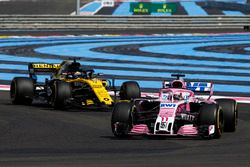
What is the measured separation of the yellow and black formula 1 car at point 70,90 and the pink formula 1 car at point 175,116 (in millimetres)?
2907

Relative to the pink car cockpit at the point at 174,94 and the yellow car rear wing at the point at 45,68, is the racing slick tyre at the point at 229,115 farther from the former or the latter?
the yellow car rear wing at the point at 45,68

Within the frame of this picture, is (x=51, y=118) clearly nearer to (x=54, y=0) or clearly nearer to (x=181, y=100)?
(x=181, y=100)

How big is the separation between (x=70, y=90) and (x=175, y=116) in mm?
4043

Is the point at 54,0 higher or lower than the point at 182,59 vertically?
higher

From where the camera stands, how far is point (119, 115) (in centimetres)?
1280

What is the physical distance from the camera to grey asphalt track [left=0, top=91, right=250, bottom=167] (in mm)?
9891

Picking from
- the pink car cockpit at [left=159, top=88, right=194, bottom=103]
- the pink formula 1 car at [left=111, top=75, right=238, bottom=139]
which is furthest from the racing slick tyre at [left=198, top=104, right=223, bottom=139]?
the pink car cockpit at [left=159, top=88, right=194, bottom=103]

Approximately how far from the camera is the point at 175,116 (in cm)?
1297

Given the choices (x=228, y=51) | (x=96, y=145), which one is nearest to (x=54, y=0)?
(x=228, y=51)

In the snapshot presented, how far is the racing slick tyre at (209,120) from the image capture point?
12.5 m

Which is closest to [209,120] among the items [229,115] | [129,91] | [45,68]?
[229,115]

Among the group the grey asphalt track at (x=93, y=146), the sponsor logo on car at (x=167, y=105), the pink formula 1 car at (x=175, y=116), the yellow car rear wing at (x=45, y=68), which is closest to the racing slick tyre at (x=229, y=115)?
the pink formula 1 car at (x=175, y=116)

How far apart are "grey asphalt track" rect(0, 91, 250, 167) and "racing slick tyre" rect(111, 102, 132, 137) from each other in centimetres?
14

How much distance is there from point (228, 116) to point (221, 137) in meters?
0.78
